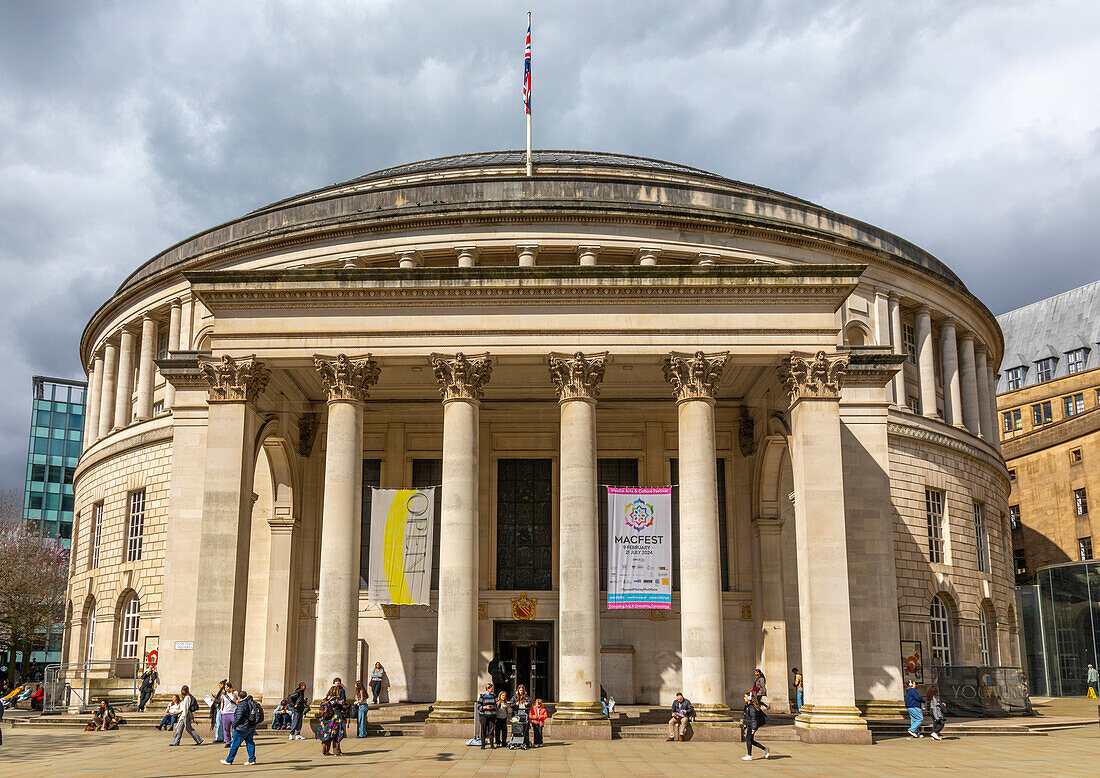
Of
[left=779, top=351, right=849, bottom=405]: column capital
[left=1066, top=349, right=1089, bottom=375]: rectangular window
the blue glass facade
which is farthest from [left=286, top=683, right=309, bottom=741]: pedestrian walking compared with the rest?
the blue glass facade

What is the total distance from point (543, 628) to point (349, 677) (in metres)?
11.2

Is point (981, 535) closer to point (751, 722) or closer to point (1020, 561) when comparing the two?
point (1020, 561)

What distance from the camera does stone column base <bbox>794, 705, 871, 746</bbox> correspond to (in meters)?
27.8

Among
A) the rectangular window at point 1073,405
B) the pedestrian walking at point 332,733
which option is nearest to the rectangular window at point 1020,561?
the rectangular window at point 1073,405

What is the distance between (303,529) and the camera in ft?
128

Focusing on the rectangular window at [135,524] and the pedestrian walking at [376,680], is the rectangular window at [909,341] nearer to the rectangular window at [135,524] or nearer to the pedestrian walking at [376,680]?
the pedestrian walking at [376,680]

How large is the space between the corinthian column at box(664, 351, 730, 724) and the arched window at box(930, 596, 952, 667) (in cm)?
2243

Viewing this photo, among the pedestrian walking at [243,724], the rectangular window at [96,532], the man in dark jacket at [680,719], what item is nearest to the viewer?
the pedestrian walking at [243,724]

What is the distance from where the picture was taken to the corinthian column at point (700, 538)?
28.3m

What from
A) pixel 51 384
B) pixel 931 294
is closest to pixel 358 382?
pixel 931 294

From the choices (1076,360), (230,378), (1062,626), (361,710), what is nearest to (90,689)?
(230,378)

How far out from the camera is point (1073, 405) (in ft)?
264

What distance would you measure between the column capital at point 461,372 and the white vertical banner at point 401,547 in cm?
351

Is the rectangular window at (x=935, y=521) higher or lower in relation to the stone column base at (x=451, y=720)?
higher
